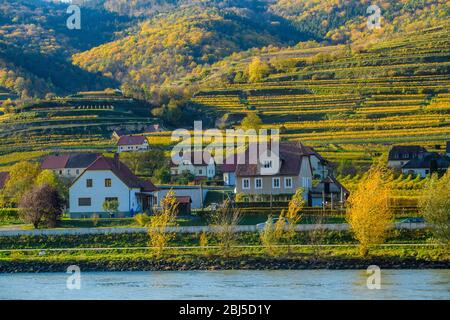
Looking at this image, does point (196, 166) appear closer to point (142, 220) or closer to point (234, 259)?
point (142, 220)

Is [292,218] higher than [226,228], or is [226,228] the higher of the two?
[292,218]

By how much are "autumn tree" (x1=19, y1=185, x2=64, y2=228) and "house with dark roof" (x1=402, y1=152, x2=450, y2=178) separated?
3027cm


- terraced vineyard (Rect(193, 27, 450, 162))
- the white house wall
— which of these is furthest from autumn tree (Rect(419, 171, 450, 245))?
terraced vineyard (Rect(193, 27, 450, 162))

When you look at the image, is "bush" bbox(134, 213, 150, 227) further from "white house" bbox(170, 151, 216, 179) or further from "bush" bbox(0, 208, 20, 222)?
"white house" bbox(170, 151, 216, 179)

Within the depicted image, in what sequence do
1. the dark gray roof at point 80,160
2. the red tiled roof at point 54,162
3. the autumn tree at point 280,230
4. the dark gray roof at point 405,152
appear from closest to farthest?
1. the autumn tree at point 280,230
2. the dark gray roof at point 405,152
3. the red tiled roof at point 54,162
4. the dark gray roof at point 80,160

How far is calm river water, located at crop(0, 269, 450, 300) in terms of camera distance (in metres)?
33.3

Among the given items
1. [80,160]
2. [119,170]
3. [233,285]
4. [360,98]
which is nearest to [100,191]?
[119,170]

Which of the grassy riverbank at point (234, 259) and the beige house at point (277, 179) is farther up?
the beige house at point (277, 179)

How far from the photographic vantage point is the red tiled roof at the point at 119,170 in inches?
2181

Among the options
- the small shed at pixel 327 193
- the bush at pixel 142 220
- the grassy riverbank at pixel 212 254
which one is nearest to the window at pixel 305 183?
the small shed at pixel 327 193

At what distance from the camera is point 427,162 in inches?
2837

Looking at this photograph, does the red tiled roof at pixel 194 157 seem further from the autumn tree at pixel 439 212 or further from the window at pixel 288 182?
the autumn tree at pixel 439 212

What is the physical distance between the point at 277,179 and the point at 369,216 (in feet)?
45.8

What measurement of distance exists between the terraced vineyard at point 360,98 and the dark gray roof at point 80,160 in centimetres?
1913
